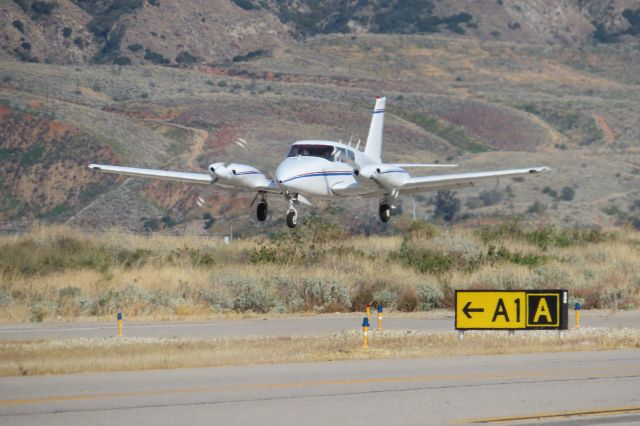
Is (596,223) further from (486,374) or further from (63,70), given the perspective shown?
(63,70)

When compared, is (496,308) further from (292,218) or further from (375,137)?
(375,137)

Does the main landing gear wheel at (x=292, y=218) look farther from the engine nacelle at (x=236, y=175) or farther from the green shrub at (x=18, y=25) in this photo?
the green shrub at (x=18, y=25)

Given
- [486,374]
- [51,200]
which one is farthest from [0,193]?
[486,374]

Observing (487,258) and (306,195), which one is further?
(487,258)

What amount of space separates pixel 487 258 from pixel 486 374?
2564 centimetres

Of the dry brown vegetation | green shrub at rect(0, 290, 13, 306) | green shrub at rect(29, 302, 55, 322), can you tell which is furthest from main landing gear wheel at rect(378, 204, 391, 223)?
green shrub at rect(0, 290, 13, 306)

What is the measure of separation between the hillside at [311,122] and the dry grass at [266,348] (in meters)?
30.4

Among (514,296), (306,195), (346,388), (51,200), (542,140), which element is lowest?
(346,388)

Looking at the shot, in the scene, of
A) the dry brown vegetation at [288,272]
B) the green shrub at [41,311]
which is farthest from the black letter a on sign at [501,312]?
the green shrub at [41,311]

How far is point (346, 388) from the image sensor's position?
1898 centimetres

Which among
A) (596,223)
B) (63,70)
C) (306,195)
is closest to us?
(306,195)

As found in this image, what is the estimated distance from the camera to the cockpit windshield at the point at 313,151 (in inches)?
1591

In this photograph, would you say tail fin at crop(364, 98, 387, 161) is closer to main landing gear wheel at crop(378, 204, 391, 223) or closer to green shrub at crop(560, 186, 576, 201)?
main landing gear wheel at crop(378, 204, 391, 223)

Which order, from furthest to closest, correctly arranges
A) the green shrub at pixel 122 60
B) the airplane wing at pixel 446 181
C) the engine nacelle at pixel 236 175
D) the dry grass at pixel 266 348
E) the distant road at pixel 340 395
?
the green shrub at pixel 122 60 → the airplane wing at pixel 446 181 → the engine nacelle at pixel 236 175 → the dry grass at pixel 266 348 → the distant road at pixel 340 395
